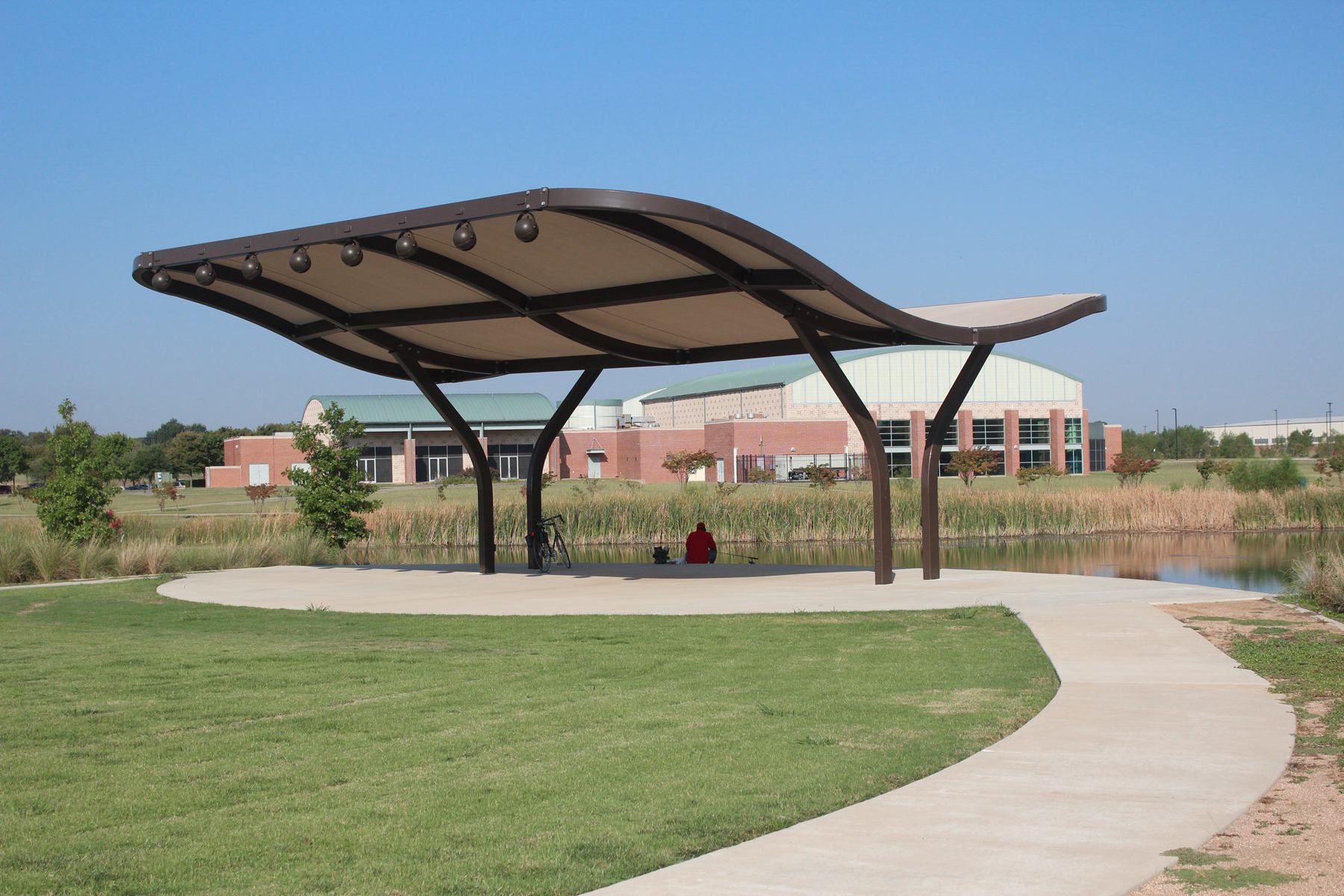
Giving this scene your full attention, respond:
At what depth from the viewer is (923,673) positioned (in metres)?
9.04

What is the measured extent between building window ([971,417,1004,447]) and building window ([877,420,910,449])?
4.36 meters

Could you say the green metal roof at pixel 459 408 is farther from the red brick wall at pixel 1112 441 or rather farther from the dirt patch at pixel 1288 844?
the dirt patch at pixel 1288 844

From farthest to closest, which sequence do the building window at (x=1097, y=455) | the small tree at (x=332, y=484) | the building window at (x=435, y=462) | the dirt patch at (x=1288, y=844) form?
the building window at (x=1097, y=455), the building window at (x=435, y=462), the small tree at (x=332, y=484), the dirt patch at (x=1288, y=844)

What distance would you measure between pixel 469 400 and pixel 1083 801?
245ft

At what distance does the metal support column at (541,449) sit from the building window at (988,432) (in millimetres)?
57795

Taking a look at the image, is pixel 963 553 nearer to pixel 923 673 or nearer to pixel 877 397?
pixel 923 673

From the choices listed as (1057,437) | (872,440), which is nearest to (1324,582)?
(872,440)

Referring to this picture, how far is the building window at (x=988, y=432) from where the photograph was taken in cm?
7556

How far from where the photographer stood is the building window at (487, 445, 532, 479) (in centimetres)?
7862

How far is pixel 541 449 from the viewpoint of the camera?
21.9 meters

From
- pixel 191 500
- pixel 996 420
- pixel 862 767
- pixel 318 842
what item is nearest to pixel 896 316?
pixel 862 767

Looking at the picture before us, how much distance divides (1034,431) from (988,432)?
329cm

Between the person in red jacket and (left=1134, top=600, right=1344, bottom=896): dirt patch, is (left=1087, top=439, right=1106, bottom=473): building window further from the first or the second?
(left=1134, top=600, right=1344, bottom=896): dirt patch

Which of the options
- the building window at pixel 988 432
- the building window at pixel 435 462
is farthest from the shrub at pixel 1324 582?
the building window at pixel 435 462
